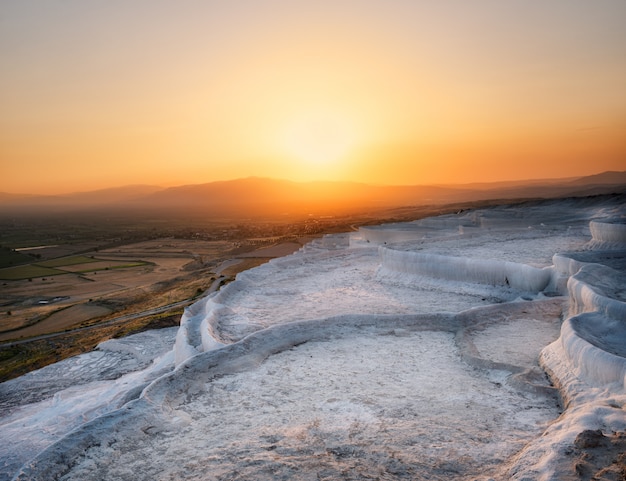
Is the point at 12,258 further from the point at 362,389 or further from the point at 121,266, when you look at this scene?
the point at 362,389

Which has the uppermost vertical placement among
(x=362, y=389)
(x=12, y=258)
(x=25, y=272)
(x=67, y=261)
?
(x=362, y=389)

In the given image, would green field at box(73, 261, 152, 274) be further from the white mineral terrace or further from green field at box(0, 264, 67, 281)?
the white mineral terrace

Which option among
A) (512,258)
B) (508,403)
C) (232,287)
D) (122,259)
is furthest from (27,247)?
(508,403)

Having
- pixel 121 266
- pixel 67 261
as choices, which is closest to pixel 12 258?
pixel 67 261

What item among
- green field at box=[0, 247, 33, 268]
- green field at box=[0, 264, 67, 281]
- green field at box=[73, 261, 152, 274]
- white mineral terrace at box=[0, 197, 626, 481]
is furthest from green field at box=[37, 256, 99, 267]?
white mineral terrace at box=[0, 197, 626, 481]

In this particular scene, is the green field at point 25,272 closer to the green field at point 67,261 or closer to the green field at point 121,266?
the green field at point 67,261

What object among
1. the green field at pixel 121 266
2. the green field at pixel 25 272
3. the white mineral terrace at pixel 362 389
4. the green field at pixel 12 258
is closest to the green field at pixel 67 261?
the green field at pixel 25 272
